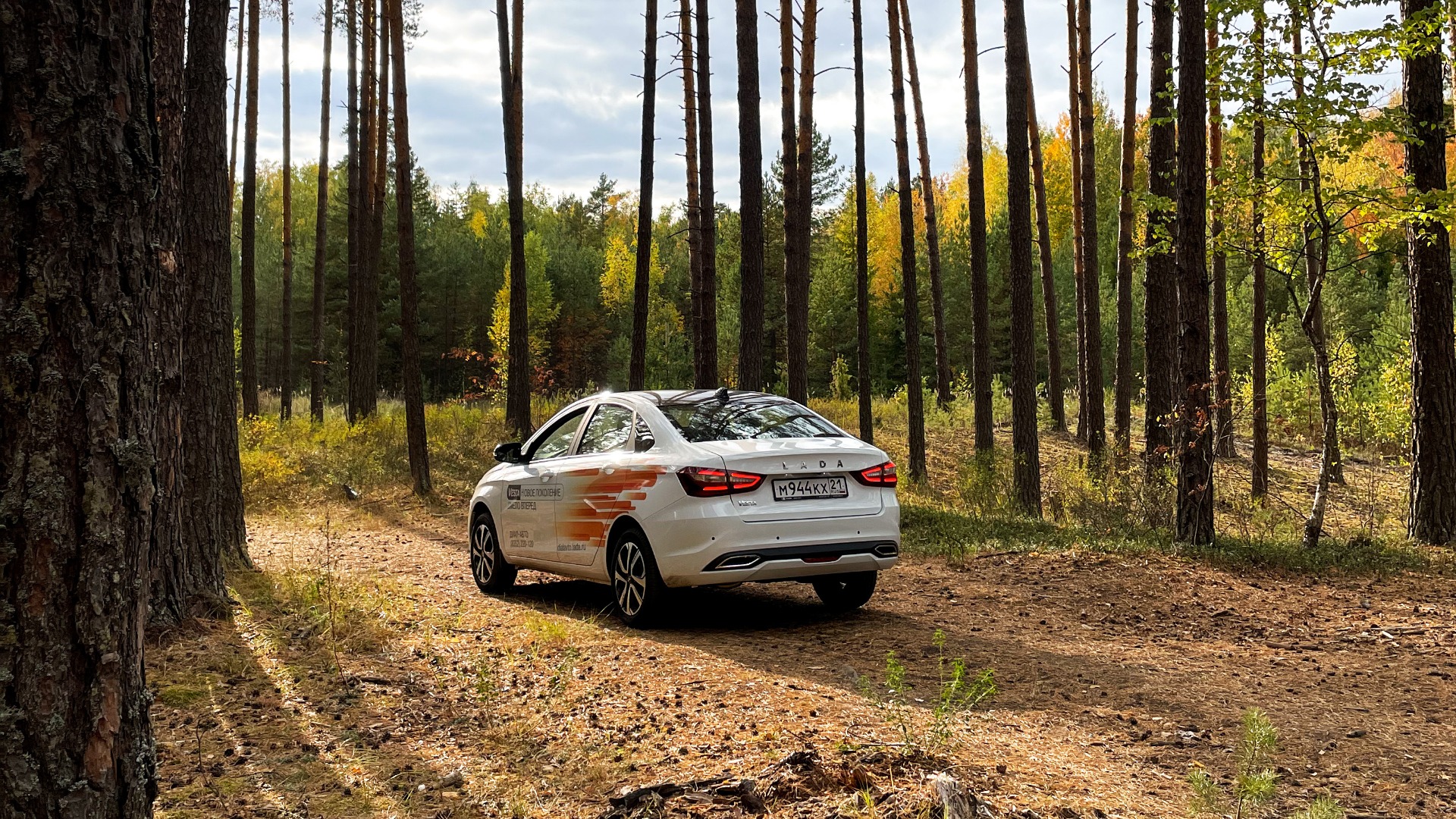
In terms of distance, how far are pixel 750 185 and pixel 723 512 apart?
8.28m

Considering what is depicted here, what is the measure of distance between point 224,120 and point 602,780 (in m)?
6.06

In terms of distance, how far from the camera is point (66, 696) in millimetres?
2359

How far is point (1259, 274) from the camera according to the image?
17.9m

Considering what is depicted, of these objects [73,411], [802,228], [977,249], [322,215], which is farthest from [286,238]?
[73,411]

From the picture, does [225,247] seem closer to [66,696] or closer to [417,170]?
[66,696]

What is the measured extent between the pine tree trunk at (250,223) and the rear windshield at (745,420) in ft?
50.0

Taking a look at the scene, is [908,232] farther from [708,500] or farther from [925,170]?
[708,500]

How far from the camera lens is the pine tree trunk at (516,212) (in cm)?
1986

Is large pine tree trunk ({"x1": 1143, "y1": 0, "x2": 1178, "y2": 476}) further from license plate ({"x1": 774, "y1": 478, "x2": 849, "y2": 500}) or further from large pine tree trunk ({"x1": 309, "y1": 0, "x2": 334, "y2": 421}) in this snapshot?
large pine tree trunk ({"x1": 309, "y1": 0, "x2": 334, "y2": 421})

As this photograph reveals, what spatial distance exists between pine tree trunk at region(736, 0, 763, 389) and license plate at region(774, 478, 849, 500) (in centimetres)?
678

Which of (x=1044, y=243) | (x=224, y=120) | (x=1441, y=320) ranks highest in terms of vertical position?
(x=1044, y=243)

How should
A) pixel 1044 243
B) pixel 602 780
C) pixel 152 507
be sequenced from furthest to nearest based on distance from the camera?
pixel 1044 243 → pixel 602 780 → pixel 152 507

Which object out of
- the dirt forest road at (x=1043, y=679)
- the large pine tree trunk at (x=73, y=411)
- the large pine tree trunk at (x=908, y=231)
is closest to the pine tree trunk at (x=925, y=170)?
the large pine tree trunk at (x=908, y=231)

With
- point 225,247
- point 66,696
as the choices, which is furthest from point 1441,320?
point 66,696
